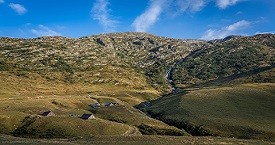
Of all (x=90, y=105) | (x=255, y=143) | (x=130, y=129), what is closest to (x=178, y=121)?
(x=130, y=129)

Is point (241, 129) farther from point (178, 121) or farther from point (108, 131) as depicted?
point (108, 131)

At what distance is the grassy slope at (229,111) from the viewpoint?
105 meters

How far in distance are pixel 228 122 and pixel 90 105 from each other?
85941mm

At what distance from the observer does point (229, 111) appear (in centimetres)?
12638

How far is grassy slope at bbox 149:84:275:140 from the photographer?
105 m

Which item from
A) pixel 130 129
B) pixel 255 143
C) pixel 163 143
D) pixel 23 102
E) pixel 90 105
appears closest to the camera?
pixel 163 143

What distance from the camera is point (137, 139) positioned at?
80.6 meters

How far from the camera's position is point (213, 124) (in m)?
111

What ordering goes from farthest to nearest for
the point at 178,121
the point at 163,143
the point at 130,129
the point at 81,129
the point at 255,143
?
the point at 178,121, the point at 130,129, the point at 81,129, the point at 255,143, the point at 163,143

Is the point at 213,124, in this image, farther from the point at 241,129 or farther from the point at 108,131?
the point at 108,131

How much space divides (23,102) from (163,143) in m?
106

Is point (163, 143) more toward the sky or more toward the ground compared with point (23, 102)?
more toward the ground

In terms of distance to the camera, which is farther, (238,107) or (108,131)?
(238,107)

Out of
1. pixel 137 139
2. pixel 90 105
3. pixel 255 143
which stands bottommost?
pixel 255 143
